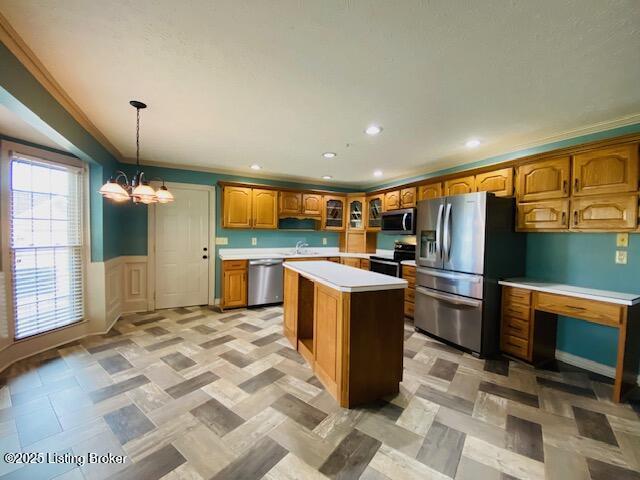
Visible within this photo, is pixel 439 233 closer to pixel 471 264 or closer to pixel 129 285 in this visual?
pixel 471 264

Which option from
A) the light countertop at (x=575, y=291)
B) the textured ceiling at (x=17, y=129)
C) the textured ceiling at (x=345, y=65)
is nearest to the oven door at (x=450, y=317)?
the light countertop at (x=575, y=291)

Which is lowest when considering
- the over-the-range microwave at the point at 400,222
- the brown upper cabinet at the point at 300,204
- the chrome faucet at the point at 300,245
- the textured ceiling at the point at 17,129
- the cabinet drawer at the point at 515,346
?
the cabinet drawer at the point at 515,346

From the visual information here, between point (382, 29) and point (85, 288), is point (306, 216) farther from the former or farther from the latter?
point (382, 29)

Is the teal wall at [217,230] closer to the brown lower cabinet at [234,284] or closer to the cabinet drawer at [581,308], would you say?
the brown lower cabinet at [234,284]

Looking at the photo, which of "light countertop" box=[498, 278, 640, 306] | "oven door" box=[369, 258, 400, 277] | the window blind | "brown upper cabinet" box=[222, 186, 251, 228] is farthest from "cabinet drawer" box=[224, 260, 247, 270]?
"light countertop" box=[498, 278, 640, 306]

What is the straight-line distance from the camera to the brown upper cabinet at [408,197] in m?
4.21

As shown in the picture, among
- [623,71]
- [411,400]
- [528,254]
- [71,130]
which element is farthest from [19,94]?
[528,254]

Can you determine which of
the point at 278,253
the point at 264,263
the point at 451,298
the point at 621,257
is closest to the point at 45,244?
the point at 264,263

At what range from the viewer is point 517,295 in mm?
2748

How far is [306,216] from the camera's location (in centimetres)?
524

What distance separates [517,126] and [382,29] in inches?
79.3

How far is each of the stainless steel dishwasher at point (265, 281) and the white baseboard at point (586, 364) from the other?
3.84 m

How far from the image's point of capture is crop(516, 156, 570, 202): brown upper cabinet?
257 cm

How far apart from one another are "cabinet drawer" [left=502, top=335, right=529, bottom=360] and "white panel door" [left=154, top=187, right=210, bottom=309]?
4418mm
